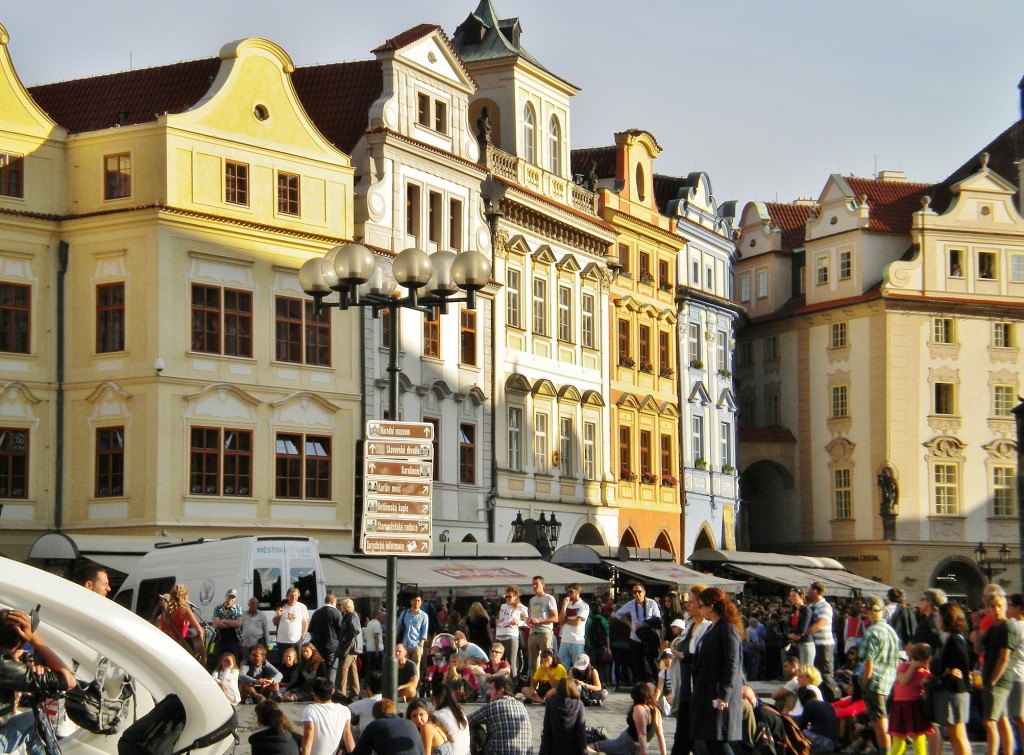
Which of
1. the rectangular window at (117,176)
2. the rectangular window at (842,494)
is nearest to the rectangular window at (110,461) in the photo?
the rectangular window at (117,176)

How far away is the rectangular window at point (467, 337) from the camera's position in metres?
44.8

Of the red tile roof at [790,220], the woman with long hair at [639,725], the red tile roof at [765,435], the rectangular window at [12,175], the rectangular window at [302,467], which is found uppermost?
the red tile roof at [790,220]

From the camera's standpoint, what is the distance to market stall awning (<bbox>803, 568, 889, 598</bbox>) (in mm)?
50781

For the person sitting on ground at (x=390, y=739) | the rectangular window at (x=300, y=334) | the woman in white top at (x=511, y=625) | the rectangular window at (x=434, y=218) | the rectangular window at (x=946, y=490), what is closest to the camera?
the person sitting on ground at (x=390, y=739)

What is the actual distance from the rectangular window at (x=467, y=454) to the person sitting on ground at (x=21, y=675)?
32590 mm

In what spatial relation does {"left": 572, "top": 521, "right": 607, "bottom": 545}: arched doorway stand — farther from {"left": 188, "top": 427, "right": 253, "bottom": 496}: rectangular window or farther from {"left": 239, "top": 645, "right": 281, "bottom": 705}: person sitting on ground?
{"left": 239, "top": 645, "right": 281, "bottom": 705}: person sitting on ground

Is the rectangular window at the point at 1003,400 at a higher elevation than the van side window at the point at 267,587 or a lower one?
higher

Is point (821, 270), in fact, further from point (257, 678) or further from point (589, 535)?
point (257, 678)

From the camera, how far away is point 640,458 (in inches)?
2127

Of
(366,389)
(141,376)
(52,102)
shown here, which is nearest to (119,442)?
(141,376)

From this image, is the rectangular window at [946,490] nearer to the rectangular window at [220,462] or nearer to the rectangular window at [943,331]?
the rectangular window at [943,331]

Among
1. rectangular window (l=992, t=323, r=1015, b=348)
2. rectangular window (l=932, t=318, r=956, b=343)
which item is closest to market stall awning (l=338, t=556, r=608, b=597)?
rectangular window (l=932, t=318, r=956, b=343)

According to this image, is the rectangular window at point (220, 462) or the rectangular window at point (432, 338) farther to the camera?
the rectangular window at point (432, 338)

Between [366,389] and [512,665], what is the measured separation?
47.1 ft
